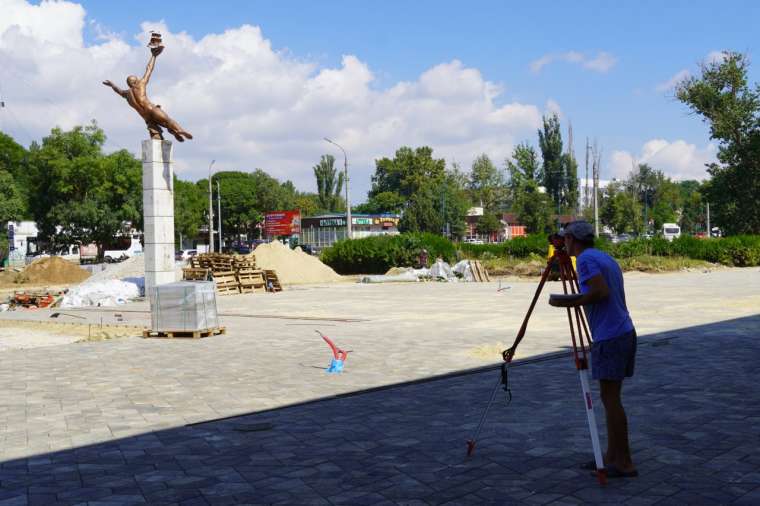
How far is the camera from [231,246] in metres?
97.1

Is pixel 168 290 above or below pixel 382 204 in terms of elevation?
below

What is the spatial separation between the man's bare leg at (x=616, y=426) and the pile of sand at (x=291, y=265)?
101 ft

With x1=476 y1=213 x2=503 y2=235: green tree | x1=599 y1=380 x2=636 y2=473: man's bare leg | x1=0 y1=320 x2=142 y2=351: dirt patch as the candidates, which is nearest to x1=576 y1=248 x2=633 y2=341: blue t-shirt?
x1=599 y1=380 x2=636 y2=473: man's bare leg

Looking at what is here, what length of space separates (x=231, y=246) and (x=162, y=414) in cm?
9098

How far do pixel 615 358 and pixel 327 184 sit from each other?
116m

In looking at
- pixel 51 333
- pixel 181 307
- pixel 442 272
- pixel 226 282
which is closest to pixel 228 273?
pixel 226 282

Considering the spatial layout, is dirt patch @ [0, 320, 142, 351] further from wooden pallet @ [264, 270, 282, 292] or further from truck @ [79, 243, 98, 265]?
truck @ [79, 243, 98, 265]

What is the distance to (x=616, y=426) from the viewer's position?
5.18 metres

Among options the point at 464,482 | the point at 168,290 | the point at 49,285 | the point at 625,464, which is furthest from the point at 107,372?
the point at 49,285

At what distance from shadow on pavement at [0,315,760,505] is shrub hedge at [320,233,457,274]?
3110 cm

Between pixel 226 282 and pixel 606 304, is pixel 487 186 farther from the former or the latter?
pixel 606 304

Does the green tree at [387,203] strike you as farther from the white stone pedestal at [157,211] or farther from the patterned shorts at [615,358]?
the patterned shorts at [615,358]

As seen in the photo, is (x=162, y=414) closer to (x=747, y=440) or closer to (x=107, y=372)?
(x=107, y=372)

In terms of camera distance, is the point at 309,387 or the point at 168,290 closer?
the point at 309,387
